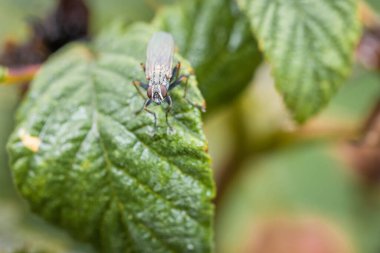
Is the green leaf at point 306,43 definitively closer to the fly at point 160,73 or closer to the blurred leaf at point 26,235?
the fly at point 160,73

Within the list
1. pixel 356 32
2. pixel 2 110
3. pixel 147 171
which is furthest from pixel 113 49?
pixel 2 110

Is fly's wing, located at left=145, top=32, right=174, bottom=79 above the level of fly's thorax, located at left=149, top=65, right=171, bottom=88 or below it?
above

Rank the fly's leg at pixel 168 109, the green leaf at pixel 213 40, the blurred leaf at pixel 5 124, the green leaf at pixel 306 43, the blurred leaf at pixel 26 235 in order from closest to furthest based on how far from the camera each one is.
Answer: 1. the fly's leg at pixel 168 109
2. the green leaf at pixel 306 43
3. the green leaf at pixel 213 40
4. the blurred leaf at pixel 26 235
5. the blurred leaf at pixel 5 124

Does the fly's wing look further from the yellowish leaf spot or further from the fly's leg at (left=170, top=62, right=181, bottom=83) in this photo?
the yellowish leaf spot

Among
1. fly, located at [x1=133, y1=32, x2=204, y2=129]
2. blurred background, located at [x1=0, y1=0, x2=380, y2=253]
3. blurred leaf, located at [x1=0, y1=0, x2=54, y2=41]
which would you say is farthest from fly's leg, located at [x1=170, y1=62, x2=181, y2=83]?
blurred leaf, located at [x1=0, y1=0, x2=54, y2=41]

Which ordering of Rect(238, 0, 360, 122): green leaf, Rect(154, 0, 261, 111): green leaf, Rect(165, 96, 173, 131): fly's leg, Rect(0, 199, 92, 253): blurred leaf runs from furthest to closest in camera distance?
Answer: Rect(0, 199, 92, 253): blurred leaf → Rect(154, 0, 261, 111): green leaf → Rect(238, 0, 360, 122): green leaf → Rect(165, 96, 173, 131): fly's leg

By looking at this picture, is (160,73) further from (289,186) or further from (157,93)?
(289,186)

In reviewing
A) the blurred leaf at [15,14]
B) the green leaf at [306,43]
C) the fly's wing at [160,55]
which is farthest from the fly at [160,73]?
the blurred leaf at [15,14]

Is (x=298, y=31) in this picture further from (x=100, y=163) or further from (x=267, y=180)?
(x=267, y=180)
